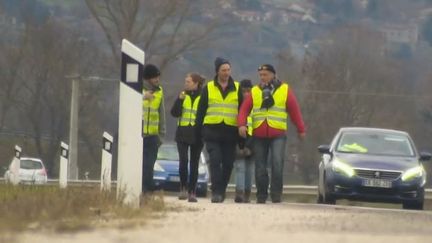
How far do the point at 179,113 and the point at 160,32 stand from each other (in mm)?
45105

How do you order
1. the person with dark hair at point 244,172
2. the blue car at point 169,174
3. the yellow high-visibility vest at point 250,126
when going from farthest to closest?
the blue car at point 169,174
the person with dark hair at point 244,172
the yellow high-visibility vest at point 250,126

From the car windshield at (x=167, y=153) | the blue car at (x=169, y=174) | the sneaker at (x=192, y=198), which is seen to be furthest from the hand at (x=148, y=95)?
the car windshield at (x=167, y=153)

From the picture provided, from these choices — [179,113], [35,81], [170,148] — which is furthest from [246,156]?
[35,81]

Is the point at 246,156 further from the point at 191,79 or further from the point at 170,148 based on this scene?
the point at 170,148

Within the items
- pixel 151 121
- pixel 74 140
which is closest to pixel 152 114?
pixel 151 121

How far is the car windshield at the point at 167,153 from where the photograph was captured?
32281 millimetres

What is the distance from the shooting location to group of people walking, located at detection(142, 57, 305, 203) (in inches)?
682

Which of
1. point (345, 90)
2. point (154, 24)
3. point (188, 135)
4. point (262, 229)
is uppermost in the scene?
point (154, 24)

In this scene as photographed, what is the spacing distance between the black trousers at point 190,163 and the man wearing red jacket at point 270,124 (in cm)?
75

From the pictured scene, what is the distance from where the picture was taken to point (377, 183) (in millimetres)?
21406

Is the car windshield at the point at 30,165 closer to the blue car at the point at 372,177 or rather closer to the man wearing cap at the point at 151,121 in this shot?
the blue car at the point at 372,177

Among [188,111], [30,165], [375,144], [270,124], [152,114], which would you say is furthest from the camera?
[30,165]

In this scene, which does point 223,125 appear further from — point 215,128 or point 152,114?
point 152,114

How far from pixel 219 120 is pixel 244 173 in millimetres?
2452
